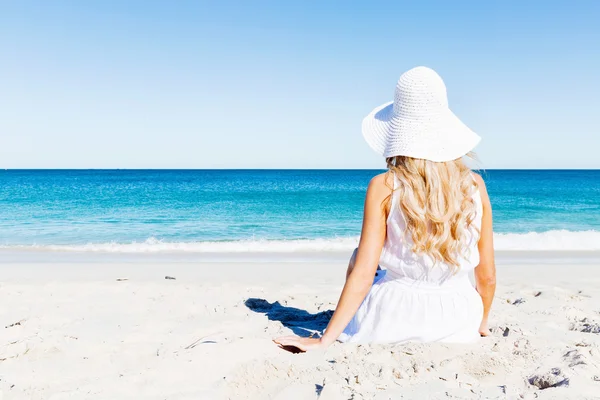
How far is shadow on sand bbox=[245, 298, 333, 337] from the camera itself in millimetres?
3854

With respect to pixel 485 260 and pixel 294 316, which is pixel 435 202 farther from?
pixel 294 316

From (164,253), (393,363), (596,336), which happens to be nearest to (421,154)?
(393,363)

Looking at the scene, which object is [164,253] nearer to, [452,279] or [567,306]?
[567,306]

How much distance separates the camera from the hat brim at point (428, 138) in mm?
2549

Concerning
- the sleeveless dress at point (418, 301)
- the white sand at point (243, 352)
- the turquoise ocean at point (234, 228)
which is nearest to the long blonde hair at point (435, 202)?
the sleeveless dress at point (418, 301)

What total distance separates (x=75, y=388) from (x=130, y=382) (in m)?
0.29

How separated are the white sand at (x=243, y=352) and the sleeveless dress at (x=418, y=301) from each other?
0.37 feet

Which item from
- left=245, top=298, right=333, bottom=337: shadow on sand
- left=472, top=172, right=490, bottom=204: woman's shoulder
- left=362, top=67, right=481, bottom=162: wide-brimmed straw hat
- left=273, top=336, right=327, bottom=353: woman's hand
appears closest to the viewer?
left=362, top=67, right=481, bottom=162: wide-brimmed straw hat

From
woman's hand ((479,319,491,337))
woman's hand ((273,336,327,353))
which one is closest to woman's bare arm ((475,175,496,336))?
woman's hand ((479,319,491,337))

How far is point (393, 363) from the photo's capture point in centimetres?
262

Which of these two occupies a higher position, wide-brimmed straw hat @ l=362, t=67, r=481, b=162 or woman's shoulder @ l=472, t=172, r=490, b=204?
wide-brimmed straw hat @ l=362, t=67, r=481, b=162

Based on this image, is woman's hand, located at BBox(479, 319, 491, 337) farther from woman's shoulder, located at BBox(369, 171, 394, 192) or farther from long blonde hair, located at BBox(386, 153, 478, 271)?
woman's shoulder, located at BBox(369, 171, 394, 192)

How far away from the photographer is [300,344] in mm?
2896

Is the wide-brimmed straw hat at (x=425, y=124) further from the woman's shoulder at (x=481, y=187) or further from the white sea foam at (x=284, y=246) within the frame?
the white sea foam at (x=284, y=246)
